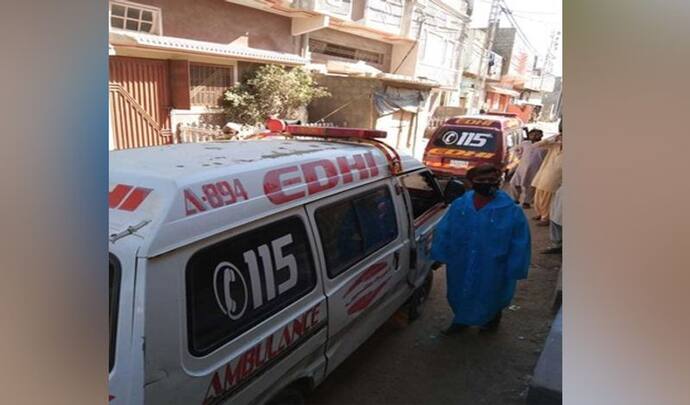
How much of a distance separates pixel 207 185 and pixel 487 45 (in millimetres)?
18056

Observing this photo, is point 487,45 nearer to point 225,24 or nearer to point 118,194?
point 225,24

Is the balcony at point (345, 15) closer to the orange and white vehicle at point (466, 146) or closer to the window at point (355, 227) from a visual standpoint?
the orange and white vehicle at point (466, 146)

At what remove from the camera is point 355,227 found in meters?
2.77

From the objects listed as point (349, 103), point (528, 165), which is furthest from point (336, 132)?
point (349, 103)

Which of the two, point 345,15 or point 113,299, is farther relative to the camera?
point 345,15

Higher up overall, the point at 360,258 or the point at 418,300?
the point at 360,258

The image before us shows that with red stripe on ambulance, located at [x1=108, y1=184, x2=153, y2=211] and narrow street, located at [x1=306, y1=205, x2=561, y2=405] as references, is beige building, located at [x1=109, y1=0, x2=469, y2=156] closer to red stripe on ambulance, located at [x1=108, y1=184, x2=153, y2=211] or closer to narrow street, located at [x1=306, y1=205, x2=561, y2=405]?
red stripe on ambulance, located at [x1=108, y1=184, x2=153, y2=211]

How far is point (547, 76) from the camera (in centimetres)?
3906

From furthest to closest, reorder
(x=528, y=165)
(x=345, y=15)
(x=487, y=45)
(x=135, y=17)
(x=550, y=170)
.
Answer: (x=487, y=45), (x=345, y=15), (x=135, y=17), (x=528, y=165), (x=550, y=170)

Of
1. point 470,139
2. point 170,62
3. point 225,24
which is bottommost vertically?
point 470,139

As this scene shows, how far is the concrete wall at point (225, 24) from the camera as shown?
9508 mm

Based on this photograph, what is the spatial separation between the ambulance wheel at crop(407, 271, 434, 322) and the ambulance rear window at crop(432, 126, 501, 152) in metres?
4.77

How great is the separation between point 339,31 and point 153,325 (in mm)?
14662
